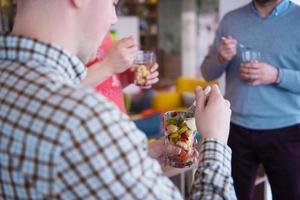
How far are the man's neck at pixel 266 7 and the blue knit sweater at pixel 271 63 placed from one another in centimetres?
2

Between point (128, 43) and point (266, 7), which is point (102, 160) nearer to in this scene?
point (128, 43)

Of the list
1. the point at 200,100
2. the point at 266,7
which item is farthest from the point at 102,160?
the point at 266,7

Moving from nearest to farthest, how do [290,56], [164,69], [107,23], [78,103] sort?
[78,103] → [107,23] → [290,56] → [164,69]

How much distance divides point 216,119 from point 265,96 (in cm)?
82

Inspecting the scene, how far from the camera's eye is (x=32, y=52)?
0.61 m

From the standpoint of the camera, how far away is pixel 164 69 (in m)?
8.84

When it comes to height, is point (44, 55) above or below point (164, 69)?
above

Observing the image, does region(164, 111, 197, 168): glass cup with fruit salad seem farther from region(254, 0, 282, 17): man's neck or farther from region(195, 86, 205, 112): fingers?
region(254, 0, 282, 17): man's neck

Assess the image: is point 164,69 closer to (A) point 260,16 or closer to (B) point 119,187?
(A) point 260,16

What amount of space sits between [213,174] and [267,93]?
3.03ft

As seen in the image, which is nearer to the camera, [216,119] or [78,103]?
[78,103]

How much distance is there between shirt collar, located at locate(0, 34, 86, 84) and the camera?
0.61 metres

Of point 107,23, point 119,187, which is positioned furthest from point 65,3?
point 119,187

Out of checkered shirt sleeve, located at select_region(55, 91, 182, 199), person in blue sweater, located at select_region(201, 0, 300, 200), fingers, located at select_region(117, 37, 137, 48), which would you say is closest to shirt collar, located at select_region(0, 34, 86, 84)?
checkered shirt sleeve, located at select_region(55, 91, 182, 199)
